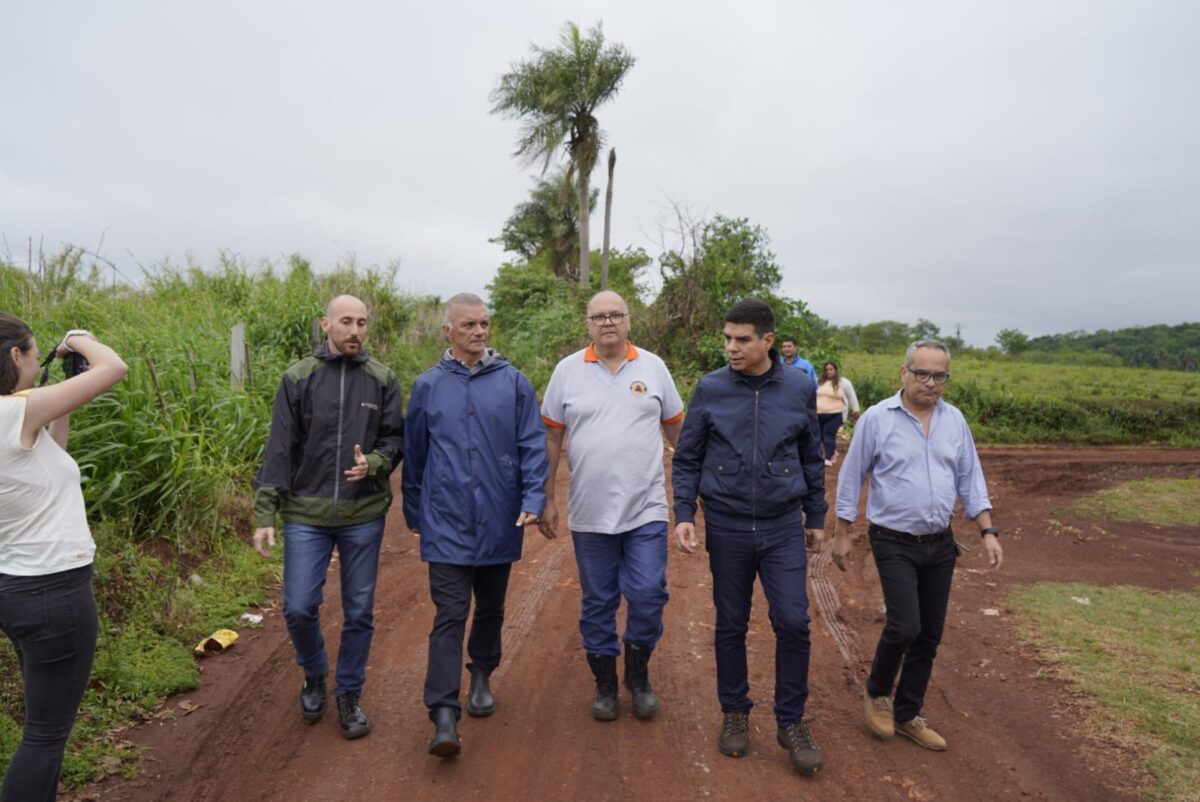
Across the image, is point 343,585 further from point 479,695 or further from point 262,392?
point 262,392

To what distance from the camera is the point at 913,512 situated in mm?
4094

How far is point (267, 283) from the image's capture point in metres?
12.5

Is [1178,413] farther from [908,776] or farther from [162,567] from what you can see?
[162,567]

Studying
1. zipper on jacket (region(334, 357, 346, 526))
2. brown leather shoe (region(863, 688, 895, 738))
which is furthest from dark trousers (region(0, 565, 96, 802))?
brown leather shoe (region(863, 688, 895, 738))

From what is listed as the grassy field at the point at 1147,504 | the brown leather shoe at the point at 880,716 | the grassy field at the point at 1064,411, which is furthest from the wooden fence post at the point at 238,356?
the grassy field at the point at 1064,411

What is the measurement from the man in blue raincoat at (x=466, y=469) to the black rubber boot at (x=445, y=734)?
0.05 meters

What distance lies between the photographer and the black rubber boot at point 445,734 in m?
3.83

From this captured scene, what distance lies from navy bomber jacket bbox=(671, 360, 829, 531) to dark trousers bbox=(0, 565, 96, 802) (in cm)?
237

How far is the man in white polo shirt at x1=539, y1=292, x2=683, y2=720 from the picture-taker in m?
4.29

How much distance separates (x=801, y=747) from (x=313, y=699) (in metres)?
2.39

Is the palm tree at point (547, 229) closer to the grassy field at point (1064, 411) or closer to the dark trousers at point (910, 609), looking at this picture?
the grassy field at point (1064, 411)

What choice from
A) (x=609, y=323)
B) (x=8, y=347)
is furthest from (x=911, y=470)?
(x=8, y=347)

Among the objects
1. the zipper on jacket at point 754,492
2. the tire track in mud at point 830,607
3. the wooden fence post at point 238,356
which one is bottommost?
the tire track in mud at point 830,607

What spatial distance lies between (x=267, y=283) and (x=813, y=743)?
10.8 metres
